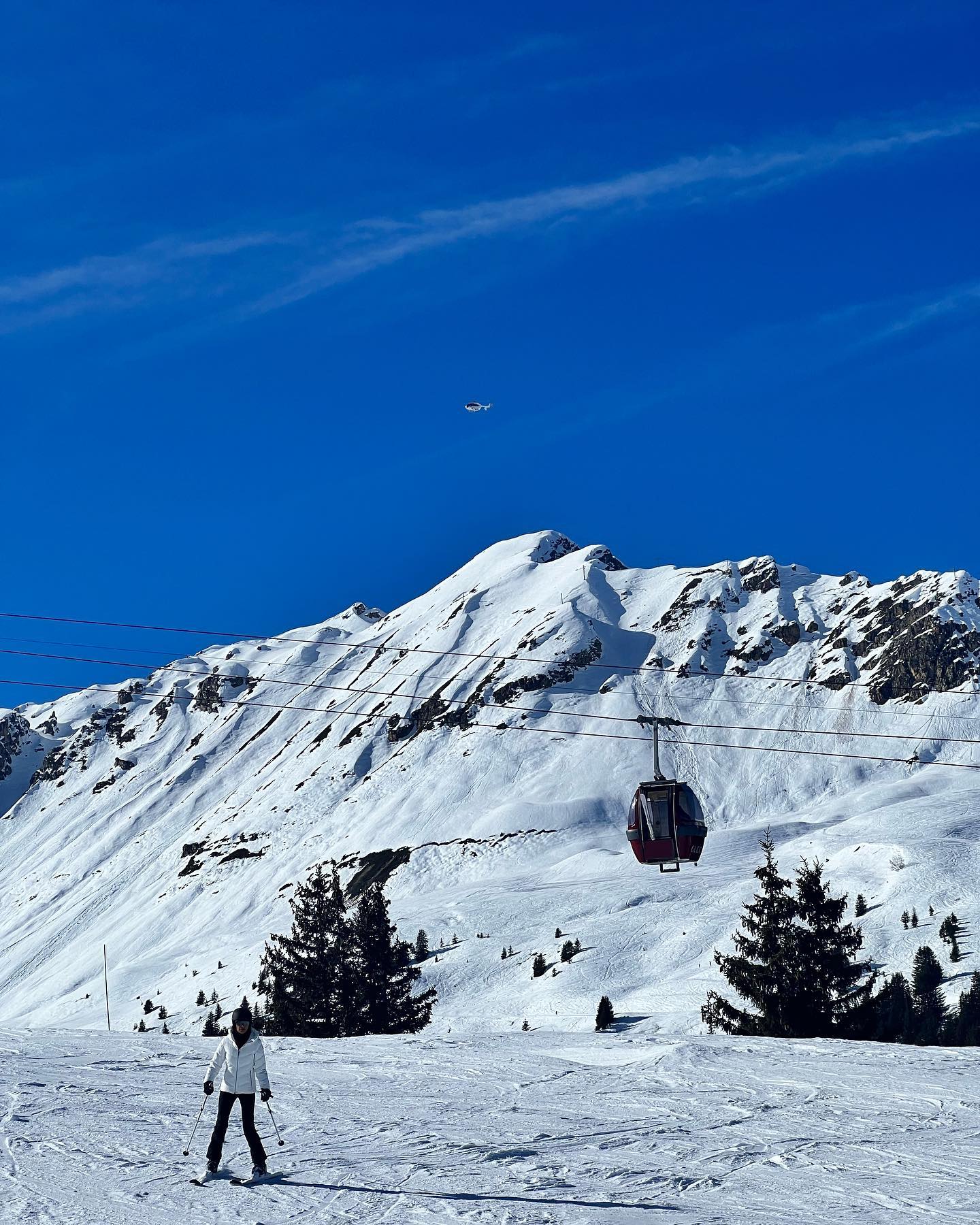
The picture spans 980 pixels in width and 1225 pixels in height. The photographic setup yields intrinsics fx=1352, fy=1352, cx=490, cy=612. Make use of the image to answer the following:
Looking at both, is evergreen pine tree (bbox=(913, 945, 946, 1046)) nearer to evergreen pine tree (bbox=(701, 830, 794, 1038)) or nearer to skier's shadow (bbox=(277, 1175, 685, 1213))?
evergreen pine tree (bbox=(701, 830, 794, 1038))

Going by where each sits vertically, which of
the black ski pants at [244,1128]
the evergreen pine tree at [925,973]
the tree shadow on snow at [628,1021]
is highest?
the black ski pants at [244,1128]

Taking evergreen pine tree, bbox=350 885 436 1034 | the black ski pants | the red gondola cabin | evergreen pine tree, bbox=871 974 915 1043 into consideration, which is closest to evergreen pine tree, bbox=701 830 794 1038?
the red gondola cabin

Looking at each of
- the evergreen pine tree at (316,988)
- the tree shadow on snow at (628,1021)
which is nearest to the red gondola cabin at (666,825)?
the evergreen pine tree at (316,988)

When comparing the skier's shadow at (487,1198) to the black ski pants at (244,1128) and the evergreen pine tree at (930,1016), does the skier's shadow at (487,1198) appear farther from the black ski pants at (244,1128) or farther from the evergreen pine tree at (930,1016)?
the evergreen pine tree at (930,1016)

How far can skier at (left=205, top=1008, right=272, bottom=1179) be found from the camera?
53.0 ft

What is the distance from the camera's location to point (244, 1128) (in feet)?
52.5

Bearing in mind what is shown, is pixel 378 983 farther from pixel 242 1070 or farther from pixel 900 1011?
pixel 242 1070

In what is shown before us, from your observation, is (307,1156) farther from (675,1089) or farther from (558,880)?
(558,880)

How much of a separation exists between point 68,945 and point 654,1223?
184 metres

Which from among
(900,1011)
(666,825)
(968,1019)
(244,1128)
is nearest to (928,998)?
(900,1011)

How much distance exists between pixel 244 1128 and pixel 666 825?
2687 centimetres

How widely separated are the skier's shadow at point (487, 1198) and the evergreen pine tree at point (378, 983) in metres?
37.8

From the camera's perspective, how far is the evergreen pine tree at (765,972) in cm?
4156

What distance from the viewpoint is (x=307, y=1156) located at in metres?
17.5
